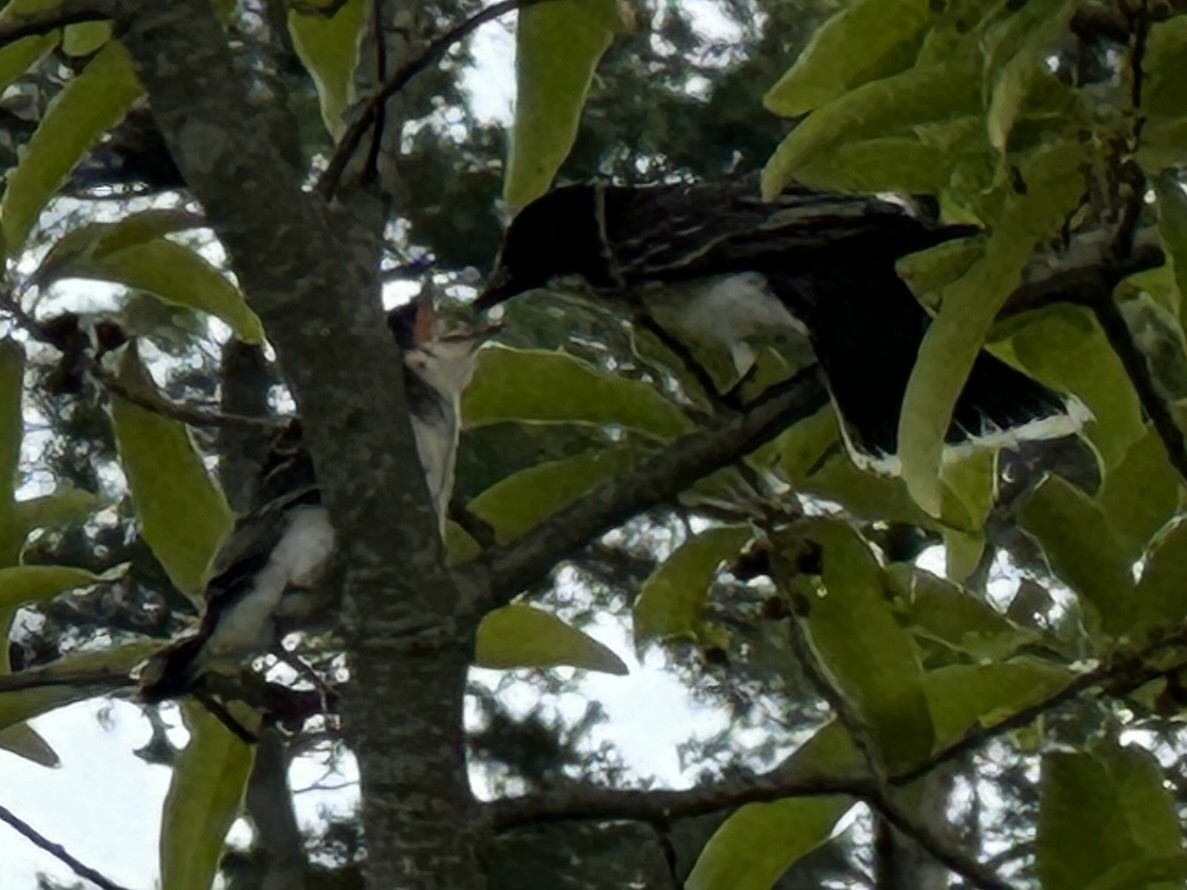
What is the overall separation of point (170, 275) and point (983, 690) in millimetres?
468

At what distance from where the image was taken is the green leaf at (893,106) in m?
0.78

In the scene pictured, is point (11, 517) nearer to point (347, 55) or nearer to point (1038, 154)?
point (347, 55)

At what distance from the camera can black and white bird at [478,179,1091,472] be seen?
1232mm

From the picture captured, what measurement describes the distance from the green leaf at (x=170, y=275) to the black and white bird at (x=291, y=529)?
135 millimetres

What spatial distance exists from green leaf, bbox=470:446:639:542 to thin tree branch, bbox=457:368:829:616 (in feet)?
0.46

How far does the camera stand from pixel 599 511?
909 mm

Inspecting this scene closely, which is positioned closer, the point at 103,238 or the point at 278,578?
the point at 103,238

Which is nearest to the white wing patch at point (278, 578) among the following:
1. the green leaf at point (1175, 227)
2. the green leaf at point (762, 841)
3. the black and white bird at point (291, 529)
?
the black and white bird at point (291, 529)

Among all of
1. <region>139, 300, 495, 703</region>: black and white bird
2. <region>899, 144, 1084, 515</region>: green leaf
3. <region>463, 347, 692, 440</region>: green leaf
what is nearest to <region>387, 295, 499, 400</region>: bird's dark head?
<region>139, 300, 495, 703</region>: black and white bird

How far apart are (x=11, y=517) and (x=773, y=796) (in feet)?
1.38

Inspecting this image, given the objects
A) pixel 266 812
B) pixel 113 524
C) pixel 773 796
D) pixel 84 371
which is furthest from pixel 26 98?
pixel 266 812

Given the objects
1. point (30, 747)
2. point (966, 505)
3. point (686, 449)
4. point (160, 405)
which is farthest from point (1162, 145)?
point (30, 747)

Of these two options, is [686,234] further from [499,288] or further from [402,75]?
[402,75]

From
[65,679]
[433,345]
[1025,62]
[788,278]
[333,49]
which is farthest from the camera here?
[788,278]
